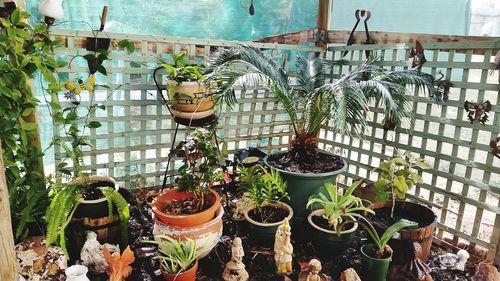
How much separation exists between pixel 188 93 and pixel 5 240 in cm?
145

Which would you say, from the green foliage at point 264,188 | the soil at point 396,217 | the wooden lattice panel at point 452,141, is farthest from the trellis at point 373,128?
the green foliage at point 264,188

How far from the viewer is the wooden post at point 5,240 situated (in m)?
1.30

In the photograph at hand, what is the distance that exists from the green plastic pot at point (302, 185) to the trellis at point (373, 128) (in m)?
0.71

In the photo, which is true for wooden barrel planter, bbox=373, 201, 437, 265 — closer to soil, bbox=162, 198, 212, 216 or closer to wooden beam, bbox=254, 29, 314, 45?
soil, bbox=162, 198, 212, 216

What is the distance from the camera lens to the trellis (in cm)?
251

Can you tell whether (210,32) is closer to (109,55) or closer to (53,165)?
(109,55)

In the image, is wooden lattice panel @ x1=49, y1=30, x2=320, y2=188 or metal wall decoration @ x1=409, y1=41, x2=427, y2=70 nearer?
wooden lattice panel @ x1=49, y1=30, x2=320, y2=188

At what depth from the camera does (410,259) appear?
2.23 meters

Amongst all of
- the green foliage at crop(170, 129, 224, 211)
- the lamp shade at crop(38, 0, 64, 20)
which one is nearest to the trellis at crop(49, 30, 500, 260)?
the lamp shade at crop(38, 0, 64, 20)

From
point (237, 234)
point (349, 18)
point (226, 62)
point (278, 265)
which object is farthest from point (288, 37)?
point (278, 265)

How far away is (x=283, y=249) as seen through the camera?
7.04 ft

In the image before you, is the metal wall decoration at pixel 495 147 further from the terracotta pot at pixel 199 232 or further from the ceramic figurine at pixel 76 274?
the ceramic figurine at pixel 76 274

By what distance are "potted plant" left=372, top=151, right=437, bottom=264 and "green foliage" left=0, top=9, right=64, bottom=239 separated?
2080mm

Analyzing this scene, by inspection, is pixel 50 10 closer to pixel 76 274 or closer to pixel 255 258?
pixel 76 274
